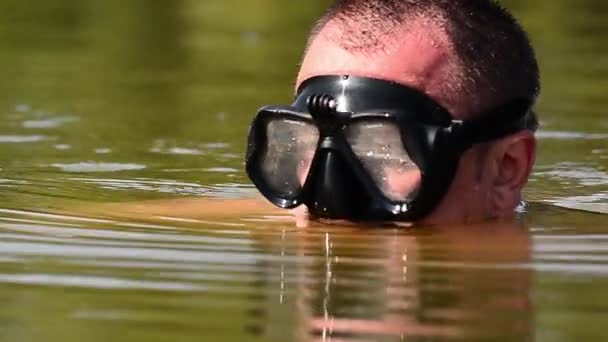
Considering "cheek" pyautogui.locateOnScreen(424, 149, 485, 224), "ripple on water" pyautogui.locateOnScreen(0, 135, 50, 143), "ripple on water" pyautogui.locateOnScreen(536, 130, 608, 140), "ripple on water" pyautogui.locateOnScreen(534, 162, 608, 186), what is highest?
"ripple on water" pyautogui.locateOnScreen(536, 130, 608, 140)

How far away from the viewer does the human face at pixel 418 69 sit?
4914 mm

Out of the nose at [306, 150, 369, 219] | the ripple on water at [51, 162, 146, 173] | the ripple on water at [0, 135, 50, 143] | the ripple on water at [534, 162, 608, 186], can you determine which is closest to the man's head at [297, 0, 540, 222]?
the nose at [306, 150, 369, 219]

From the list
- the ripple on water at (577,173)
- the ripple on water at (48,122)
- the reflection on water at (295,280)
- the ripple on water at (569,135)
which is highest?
the ripple on water at (48,122)

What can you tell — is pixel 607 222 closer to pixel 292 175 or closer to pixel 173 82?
pixel 292 175

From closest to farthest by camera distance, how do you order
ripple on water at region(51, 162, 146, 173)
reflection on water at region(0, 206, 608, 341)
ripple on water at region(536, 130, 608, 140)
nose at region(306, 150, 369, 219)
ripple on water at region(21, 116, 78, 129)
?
reflection on water at region(0, 206, 608, 341) < nose at region(306, 150, 369, 219) < ripple on water at region(51, 162, 146, 173) < ripple on water at region(536, 130, 608, 140) < ripple on water at region(21, 116, 78, 129)

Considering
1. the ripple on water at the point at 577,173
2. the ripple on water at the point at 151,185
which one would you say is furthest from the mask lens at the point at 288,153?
the ripple on water at the point at 577,173

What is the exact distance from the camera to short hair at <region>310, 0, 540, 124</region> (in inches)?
197

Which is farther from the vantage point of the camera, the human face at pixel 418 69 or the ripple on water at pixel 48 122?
the ripple on water at pixel 48 122

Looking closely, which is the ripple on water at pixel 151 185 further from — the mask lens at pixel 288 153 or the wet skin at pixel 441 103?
the mask lens at pixel 288 153

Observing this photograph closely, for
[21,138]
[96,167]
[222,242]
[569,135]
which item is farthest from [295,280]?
[569,135]

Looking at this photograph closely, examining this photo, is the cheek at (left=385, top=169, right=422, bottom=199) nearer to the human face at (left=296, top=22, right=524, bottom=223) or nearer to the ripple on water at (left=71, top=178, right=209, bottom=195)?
the human face at (left=296, top=22, right=524, bottom=223)

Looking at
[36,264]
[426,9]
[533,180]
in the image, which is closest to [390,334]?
[36,264]

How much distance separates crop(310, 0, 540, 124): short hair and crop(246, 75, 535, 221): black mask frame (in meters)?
0.12

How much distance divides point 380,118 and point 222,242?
554 millimetres
